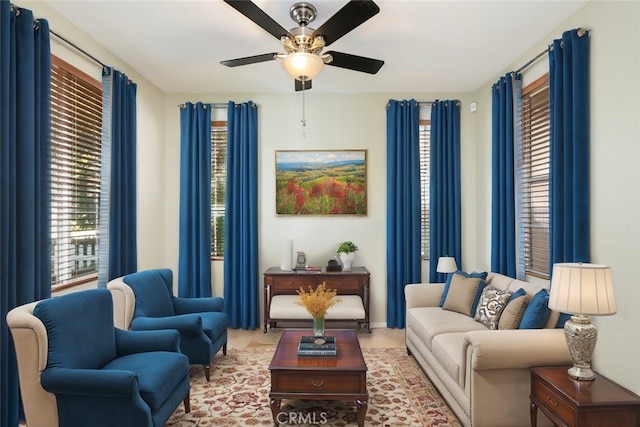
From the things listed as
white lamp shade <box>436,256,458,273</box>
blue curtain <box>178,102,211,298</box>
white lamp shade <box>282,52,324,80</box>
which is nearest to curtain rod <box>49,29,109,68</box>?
blue curtain <box>178,102,211,298</box>

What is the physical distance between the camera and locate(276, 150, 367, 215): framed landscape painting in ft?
16.9

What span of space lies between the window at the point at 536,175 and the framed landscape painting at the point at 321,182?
1.89 m

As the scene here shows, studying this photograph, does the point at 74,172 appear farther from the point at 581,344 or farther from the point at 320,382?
the point at 581,344

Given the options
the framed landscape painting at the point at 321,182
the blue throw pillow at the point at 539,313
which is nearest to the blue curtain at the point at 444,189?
the framed landscape painting at the point at 321,182

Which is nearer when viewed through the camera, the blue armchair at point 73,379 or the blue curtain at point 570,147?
the blue armchair at point 73,379

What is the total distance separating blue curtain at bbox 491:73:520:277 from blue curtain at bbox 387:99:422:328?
0.96 meters

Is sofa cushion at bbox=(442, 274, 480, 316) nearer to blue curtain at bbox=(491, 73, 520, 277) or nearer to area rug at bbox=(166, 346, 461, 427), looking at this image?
blue curtain at bbox=(491, 73, 520, 277)

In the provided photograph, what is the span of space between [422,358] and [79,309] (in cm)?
274

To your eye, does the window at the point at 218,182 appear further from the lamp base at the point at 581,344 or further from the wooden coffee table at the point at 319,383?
the lamp base at the point at 581,344

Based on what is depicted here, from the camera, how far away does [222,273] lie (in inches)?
204

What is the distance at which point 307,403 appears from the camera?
9.82 feet

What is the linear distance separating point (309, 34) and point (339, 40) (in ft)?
2.77

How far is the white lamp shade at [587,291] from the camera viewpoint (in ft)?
7.38

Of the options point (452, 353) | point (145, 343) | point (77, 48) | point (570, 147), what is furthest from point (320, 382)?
point (77, 48)
